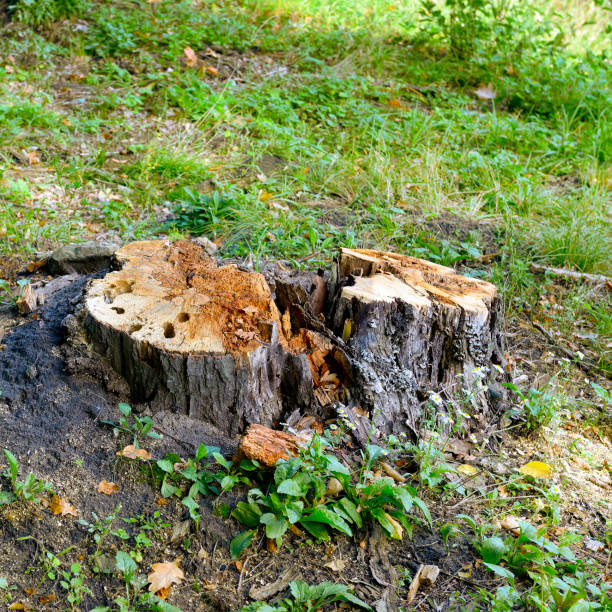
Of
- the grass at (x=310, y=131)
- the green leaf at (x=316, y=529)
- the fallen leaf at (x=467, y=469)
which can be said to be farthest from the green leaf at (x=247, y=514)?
the grass at (x=310, y=131)

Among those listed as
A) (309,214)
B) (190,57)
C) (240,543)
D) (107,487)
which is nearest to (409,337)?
(240,543)

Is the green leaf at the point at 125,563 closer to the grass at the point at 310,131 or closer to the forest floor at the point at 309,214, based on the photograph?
the forest floor at the point at 309,214

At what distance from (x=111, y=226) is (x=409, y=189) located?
7.62ft

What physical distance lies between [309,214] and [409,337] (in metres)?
2.09

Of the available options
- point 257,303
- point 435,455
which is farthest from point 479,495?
point 257,303

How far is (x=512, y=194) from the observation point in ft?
16.2

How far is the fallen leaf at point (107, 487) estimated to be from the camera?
2.14 meters

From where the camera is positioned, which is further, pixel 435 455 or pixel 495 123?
pixel 495 123

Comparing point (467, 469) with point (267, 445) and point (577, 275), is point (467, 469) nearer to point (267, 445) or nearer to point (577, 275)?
point (267, 445)

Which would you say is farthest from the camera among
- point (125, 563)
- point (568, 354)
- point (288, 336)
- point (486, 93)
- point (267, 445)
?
point (486, 93)

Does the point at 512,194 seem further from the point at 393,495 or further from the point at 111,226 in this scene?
the point at 393,495

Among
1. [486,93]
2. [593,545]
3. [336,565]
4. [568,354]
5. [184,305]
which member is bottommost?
[568,354]

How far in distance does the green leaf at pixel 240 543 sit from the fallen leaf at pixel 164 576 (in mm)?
173

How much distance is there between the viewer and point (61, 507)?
205cm
